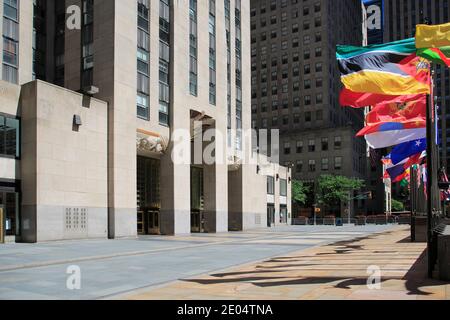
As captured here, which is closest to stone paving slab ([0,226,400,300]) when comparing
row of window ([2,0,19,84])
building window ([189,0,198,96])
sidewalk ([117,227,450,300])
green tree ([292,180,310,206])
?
sidewalk ([117,227,450,300])

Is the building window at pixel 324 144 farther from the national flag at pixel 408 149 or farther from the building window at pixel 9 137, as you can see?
the building window at pixel 9 137

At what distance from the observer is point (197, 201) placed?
5241 cm

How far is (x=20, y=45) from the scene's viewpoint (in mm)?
37031

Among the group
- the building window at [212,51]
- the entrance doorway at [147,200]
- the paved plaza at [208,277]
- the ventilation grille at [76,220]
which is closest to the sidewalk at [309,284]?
the paved plaza at [208,277]

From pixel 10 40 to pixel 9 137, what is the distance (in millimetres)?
9441

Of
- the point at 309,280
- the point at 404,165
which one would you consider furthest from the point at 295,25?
the point at 309,280

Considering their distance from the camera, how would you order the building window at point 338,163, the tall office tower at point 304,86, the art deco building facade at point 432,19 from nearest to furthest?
the building window at point 338,163 < the tall office tower at point 304,86 < the art deco building facade at point 432,19

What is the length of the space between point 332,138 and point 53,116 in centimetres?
8270

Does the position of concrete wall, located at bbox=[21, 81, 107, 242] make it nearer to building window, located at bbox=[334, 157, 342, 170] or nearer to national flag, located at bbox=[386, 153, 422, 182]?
national flag, located at bbox=[386, 153, 422, 182]

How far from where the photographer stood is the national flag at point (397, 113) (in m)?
20.1

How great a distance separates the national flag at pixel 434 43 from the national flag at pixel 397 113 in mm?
6481
